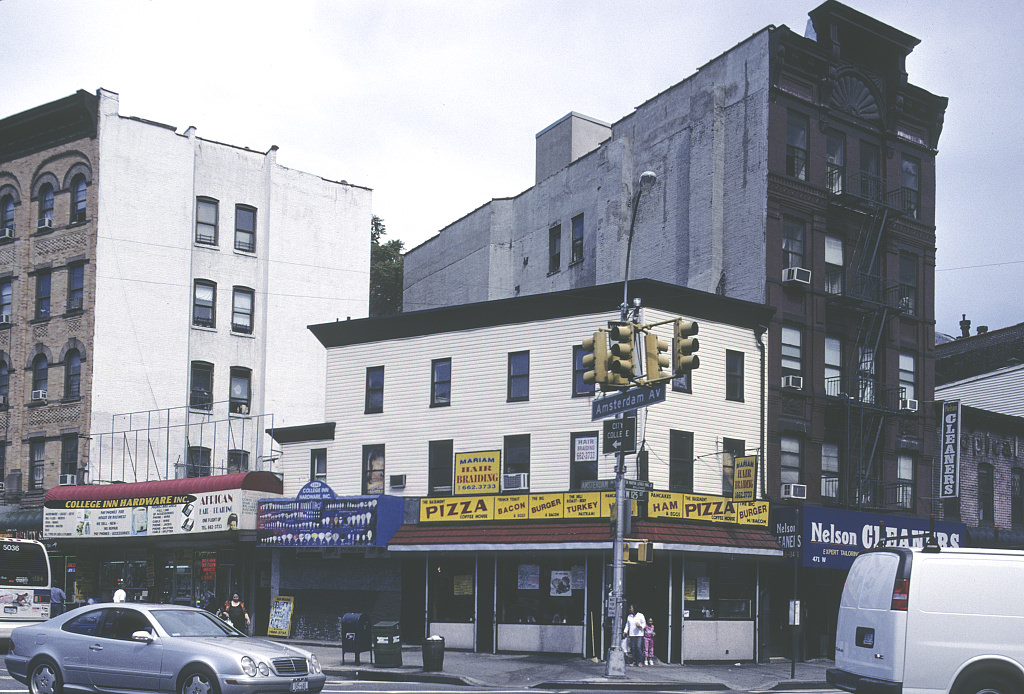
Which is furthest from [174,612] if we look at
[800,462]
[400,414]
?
[800,462]

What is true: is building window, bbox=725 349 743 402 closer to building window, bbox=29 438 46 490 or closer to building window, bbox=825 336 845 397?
building window, bbox=825 336 845 397

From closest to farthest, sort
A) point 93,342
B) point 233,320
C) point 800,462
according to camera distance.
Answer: point 800,462 → point 93,342 → point 233,320

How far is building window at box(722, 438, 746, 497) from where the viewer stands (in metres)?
33.6

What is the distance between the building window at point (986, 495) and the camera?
40.8m

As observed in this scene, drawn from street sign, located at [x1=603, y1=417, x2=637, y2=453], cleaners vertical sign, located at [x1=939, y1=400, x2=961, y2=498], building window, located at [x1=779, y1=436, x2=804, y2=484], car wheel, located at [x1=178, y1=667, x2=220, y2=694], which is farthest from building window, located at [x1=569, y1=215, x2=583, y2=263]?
car wheel, located at [x1=178, y1=667, x2=220, y2=694]

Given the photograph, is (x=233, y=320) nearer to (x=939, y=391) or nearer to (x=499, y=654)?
(x=499, y=654)

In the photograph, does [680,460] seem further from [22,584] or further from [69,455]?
[69,455]

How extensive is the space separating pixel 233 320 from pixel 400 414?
1420 centimetres

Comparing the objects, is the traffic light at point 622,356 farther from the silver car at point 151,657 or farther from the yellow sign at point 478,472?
the yellow sign at point 478,472

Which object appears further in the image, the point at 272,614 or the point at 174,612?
the point at 272,614

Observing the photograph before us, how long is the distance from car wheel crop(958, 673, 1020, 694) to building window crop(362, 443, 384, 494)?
23.5 m

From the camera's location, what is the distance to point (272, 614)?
35844 millimetres

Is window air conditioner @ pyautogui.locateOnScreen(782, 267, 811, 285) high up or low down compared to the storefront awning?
up

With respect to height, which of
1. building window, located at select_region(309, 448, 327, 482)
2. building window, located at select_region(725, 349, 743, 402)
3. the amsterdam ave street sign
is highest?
building window, located at select_region(725, 349, 743, 402)
